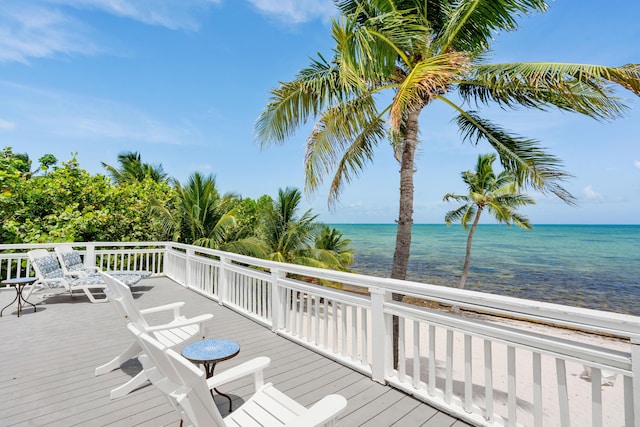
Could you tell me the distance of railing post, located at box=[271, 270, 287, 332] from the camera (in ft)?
13.5

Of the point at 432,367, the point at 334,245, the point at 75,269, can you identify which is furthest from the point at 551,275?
the point at 75,269

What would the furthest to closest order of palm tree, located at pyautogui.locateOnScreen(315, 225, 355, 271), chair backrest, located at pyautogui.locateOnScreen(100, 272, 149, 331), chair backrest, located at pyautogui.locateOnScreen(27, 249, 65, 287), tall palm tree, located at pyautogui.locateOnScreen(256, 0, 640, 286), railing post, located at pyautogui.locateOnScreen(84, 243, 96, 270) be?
palm tree, located at pyautogui.locateOnScreen(315, 225, 355, 271)
railing post, located at pyautogui.locateOnScreen(84, 243, 96, 270)
chair backrest, located at pyautogui.locateOnScreen(27, 249, 65, 287)
tall palm tree, located at pyautogui.locateOnScreen(256, 0, 640, 286)
chair backrest, located at pyautogui.locateOnScreen(100, 272, 149, 331)

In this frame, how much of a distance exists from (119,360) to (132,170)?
20599 millimetres

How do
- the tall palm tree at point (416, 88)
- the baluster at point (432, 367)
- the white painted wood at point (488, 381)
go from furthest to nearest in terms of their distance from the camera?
the tall palm tree at point (416, 88), the baluster at point (432, 367), the white painted wood at point (488, 381)

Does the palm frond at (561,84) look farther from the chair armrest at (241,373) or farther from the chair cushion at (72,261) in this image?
the chair cushion at (72,261)

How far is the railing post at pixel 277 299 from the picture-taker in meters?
4.10

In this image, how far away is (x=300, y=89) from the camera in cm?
525

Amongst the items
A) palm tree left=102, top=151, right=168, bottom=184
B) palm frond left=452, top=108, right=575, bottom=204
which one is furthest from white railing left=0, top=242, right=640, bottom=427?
palm tree left=102, top=151, right=168, bottom=184

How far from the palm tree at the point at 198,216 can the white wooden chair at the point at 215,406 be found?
8819 mm

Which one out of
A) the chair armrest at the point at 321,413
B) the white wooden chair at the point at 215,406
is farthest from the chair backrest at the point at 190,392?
the chair armrest at the point at 321,413

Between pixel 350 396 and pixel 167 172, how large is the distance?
22.5 metres

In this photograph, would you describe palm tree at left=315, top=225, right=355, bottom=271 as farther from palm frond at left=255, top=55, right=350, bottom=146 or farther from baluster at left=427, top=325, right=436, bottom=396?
baluster at left=427, top=325, right=436, bottom=396

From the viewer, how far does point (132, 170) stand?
66.1ft

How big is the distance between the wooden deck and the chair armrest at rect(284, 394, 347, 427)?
0.98 metres
